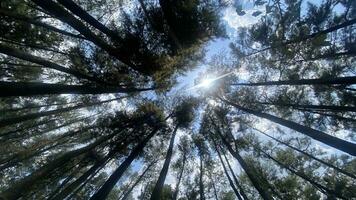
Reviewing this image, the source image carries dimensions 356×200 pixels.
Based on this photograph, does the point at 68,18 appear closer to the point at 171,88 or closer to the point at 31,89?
the point at 31,89

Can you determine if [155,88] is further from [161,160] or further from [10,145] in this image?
[10,145]

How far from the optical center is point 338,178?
17125 millimetres

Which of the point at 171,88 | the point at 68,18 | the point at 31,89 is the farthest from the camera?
the point at 171,88

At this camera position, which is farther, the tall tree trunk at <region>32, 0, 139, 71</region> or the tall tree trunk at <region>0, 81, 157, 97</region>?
the tall tree trunk at <region>32, 0, 139, 71</region>

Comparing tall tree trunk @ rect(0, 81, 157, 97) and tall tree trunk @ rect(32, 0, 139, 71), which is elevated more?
tall tree trunk @ rect(32, 0, 139, 71)

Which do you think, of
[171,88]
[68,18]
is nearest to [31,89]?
[68,18]

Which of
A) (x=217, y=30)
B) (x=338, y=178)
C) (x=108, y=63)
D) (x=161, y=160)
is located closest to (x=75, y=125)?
(x=161, y=160)

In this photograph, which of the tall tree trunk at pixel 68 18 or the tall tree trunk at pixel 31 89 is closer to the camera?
the tall tree trunk at pixel 31 89

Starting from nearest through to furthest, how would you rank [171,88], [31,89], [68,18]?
[31,89]
[68,18]
[171,88]

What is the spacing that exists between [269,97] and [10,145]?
503 inches

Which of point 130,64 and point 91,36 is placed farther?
point 130,64

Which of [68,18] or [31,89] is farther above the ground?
[68,18]

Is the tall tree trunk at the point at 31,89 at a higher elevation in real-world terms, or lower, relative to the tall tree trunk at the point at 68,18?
lower

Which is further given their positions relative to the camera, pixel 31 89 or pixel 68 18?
pixel 68 18
